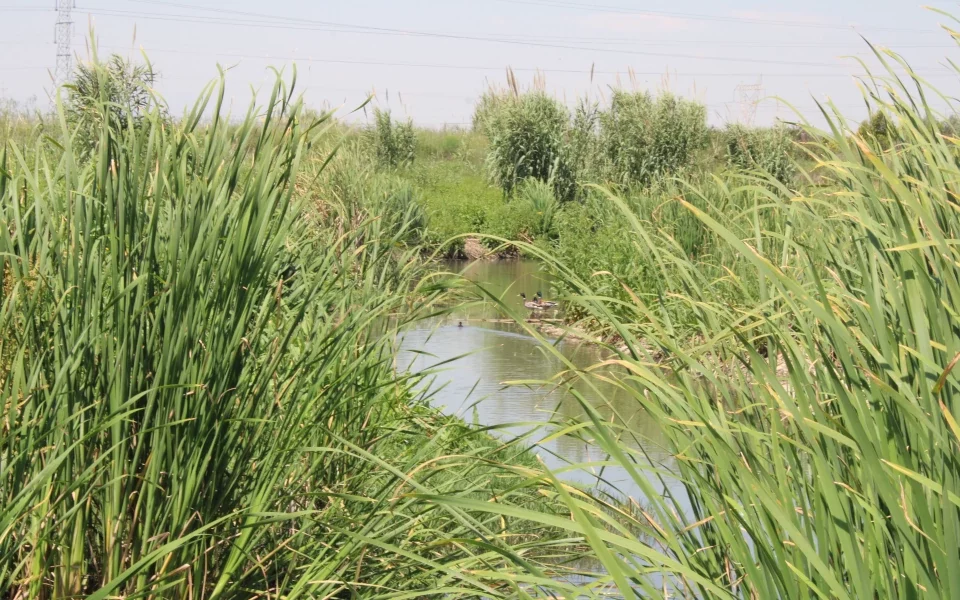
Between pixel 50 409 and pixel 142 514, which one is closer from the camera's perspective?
pixel 50 409

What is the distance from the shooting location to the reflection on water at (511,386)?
379 cm

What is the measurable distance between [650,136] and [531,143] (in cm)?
328

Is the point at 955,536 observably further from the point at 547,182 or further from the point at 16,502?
the point at 547,182

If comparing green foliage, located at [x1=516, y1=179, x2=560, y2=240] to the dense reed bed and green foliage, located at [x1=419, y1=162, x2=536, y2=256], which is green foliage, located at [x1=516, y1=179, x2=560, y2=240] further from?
the dense reed bed

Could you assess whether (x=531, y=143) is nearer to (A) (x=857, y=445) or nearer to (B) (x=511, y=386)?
(B) (x=511, y=386)

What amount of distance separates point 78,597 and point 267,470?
387 millimetres

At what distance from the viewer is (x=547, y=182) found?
56.3 feet

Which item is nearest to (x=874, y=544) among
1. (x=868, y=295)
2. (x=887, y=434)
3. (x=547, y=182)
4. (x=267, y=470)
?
(x=887, y=434)

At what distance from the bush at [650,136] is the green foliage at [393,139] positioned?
16.3 ft

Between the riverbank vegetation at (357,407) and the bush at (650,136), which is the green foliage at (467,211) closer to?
the bush at (650,136)

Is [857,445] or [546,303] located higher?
[857,445]

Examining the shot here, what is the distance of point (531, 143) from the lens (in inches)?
693

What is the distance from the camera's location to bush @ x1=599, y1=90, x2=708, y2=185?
1489cm

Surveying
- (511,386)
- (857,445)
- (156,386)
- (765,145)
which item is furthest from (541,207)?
(857,445)
